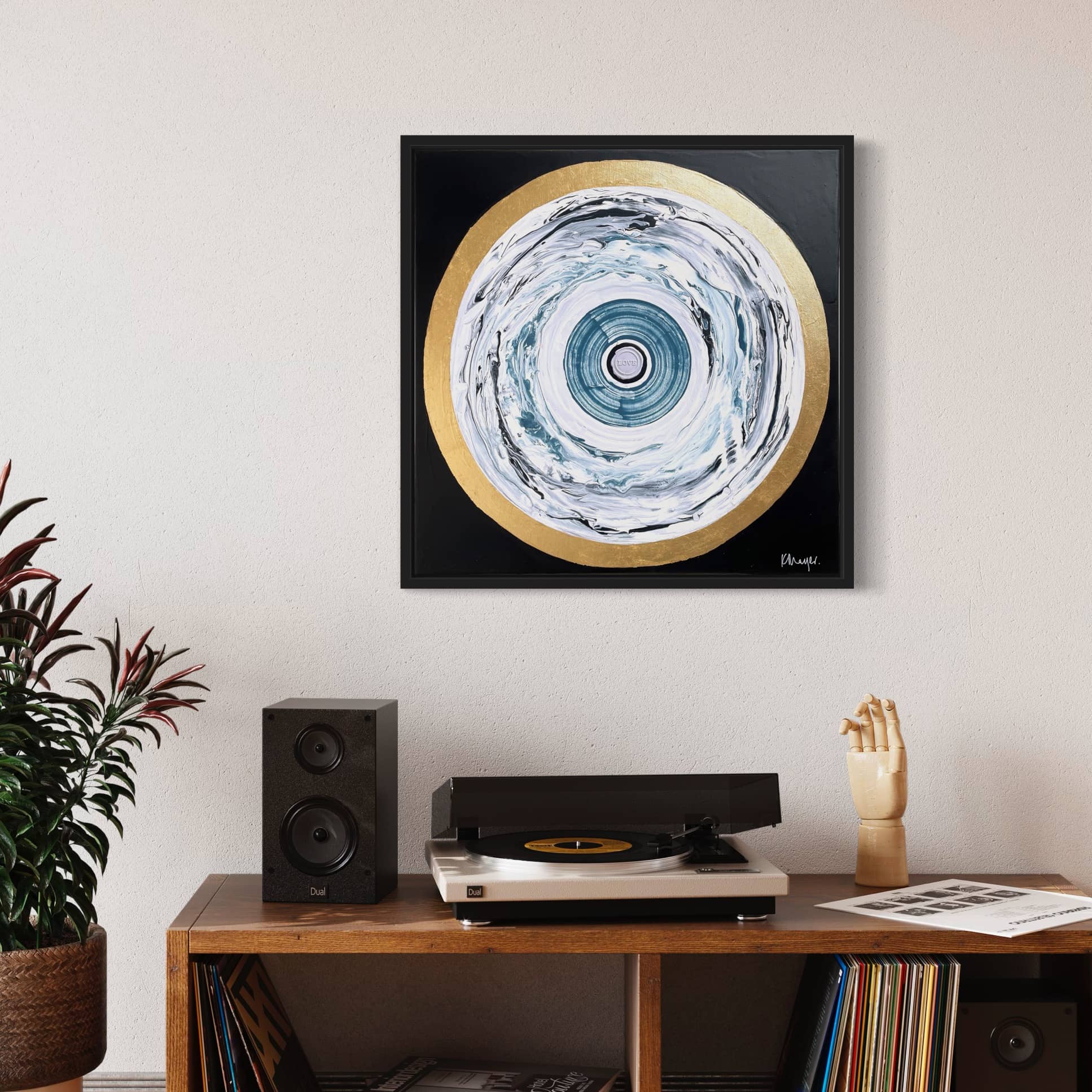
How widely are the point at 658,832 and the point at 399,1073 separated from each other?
1.78 ft

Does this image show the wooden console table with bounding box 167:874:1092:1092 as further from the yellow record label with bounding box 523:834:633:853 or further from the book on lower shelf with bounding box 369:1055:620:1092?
the book on lower shelf with bounding box 369:1055:620:1092

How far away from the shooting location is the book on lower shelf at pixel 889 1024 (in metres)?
1.50

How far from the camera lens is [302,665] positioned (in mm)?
1905

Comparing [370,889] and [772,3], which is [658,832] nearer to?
[370,889]

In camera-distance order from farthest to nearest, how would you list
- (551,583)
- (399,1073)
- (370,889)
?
(551,583)
(399,1073)
(370,889)

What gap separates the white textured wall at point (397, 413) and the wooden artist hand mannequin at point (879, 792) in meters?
0.15

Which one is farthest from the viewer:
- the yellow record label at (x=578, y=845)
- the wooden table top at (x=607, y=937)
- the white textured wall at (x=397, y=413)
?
the white textured wall at (x=397, y=413)

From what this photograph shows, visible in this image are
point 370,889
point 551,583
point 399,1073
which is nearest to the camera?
point 370,889

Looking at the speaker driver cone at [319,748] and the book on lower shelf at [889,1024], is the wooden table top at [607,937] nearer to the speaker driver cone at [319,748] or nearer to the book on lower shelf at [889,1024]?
the book on lower shelf at [889,1024]

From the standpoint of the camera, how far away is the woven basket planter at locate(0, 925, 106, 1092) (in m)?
1.52

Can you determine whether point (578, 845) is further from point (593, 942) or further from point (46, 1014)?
point (46, 1014)

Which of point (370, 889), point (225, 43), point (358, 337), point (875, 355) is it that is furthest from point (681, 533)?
point (225, 43)
